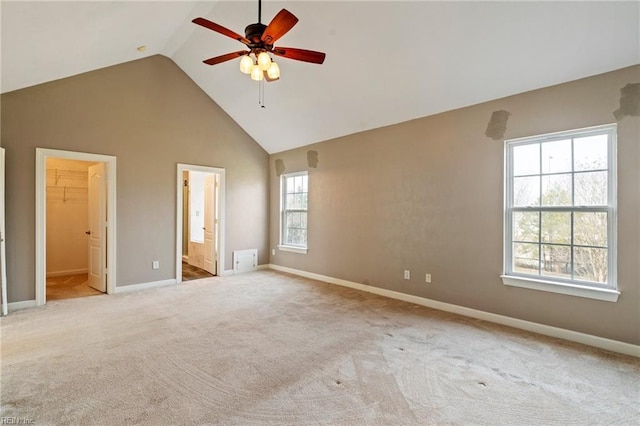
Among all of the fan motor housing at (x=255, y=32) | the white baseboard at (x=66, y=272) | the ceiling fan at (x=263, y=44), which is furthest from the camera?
the white baseboard at (x=66, y=272)

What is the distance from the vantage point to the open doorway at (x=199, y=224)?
18.0 feet

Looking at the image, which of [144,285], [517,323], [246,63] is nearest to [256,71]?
[246,63]

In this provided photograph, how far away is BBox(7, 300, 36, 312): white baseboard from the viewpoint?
3.93 m

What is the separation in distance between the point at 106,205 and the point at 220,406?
405cm

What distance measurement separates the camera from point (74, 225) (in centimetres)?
611

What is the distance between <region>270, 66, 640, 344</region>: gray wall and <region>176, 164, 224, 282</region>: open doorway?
178 centimetres

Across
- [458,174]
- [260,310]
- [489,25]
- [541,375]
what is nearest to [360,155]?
[458,174]

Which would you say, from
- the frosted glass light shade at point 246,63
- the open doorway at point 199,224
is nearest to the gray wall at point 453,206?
the open doorway at point 199,224

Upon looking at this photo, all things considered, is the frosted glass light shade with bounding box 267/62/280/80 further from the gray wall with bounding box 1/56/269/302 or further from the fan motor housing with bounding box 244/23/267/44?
the gray wall with bounding box 1/56/269/302

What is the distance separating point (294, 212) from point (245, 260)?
4.73ft

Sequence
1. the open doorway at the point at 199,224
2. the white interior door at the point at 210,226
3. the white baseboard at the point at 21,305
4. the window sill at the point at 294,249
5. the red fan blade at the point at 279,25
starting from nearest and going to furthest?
1. the red fan blade at the point at 279,25
2. the white baseboard at the point at 21,305
3. the open doorway at the point at 199,224
4. the window sill at the point at 294,249
5. the white interior door at the point at 210,226

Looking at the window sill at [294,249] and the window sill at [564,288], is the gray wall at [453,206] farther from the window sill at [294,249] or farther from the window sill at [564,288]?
the window sill at [294,249]

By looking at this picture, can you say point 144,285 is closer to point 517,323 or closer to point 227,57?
point 227,57

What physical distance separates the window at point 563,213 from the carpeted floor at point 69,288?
598cm
